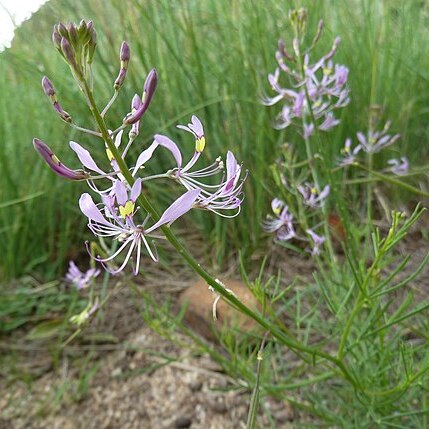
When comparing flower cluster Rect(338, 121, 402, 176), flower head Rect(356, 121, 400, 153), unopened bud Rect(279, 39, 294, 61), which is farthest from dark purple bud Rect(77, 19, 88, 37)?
flower head Rect(356, 121, 400, 153)

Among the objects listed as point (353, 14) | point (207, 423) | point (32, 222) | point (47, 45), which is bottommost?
point (207, 423)

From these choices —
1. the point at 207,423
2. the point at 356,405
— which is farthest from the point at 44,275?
the point at 356,405

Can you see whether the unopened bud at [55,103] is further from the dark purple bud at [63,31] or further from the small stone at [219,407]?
the small stone at [219,407]

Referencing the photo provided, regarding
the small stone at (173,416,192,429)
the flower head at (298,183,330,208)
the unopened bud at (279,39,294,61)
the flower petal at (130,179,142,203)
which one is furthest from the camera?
the small stone at (173,416,192,429)

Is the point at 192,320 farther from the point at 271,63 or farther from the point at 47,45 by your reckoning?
the point at 47,45

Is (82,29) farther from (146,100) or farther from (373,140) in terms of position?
(373,140)

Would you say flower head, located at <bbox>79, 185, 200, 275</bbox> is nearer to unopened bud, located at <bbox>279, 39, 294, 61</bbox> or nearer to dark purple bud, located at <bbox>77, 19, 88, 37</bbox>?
dark purple bud, located at <bbox>77, 19, 88, 37</bbox>

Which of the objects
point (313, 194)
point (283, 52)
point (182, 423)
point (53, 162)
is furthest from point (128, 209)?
point (182, 423)
